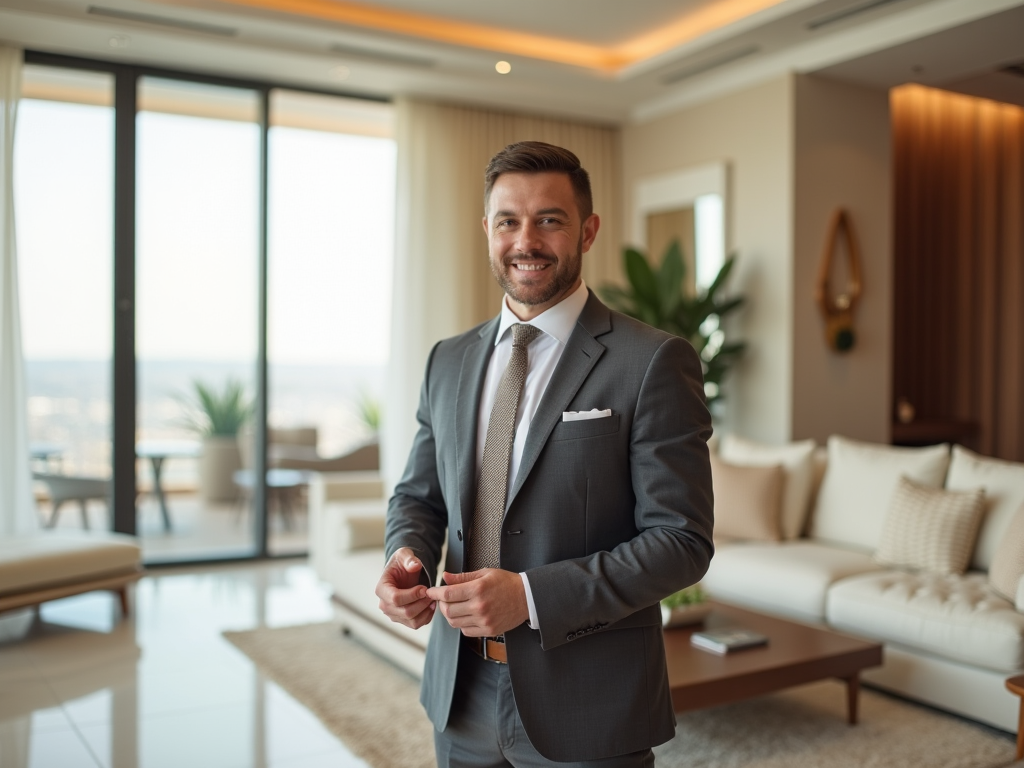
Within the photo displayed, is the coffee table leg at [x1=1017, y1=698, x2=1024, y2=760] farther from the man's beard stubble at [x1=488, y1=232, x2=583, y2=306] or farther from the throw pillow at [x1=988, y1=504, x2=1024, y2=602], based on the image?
the man's beard stubble at [x1=488, y1=232, x2=583, y2=306]

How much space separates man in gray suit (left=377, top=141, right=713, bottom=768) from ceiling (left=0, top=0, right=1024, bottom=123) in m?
3.71

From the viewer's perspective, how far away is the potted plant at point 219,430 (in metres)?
5.86

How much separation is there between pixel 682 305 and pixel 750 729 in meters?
2.90

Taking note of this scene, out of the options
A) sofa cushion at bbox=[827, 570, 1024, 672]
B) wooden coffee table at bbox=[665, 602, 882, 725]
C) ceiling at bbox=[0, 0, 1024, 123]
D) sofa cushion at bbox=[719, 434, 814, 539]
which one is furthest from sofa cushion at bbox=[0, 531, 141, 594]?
sofa cushion at bbox=[827, 570, 1024, 672]

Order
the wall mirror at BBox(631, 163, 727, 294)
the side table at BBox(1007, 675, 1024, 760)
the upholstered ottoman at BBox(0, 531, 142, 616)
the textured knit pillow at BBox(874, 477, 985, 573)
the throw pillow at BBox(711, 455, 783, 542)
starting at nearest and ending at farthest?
the side table at BBox(1007, 675, 1024, 760)
the textured knit pillow at BBox(874, 477, 985, 573)
the upholstered ottoman at BBox(0, 531, 142, 616)
the throw pillow at BBox(711, 455, 783, 542)
the wall mirror at BBox(631, 163, 727, 294)

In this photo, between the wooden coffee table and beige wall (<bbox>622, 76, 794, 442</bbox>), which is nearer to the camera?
the wooden coffee table

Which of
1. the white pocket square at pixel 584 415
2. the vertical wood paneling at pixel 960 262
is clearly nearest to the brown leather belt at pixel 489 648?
the white pocket square at pixel 584 415

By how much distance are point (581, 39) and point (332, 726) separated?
418 centimetres

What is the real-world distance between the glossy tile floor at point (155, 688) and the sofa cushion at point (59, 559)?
0.26 meters

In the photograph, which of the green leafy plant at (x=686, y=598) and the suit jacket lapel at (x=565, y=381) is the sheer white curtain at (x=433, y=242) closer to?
the green leafy plant at (x=686, y=598)

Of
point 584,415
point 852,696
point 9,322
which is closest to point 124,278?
point 9,322

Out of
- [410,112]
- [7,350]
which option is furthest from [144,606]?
[410,112]

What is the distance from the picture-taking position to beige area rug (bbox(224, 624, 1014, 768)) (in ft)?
9.86

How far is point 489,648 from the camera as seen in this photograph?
1478 mm
